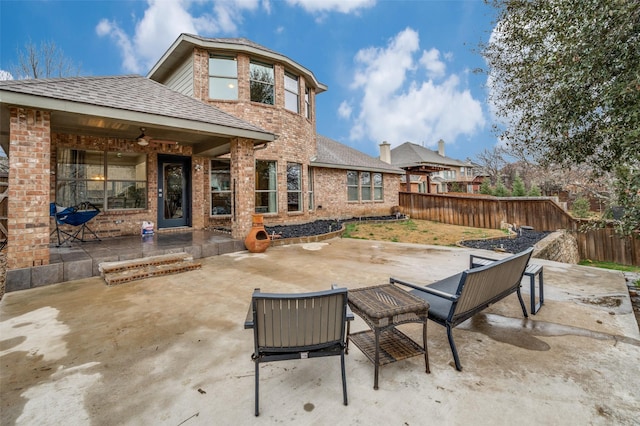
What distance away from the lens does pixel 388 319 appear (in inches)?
89.6

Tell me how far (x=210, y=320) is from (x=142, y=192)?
6.71m

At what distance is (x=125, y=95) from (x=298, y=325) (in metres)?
6.70

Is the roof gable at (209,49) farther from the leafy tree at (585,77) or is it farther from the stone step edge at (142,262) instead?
the stone step edge at (142,262)

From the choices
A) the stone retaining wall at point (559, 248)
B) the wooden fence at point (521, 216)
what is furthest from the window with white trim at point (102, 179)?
the wooden fence at point (521, 216)

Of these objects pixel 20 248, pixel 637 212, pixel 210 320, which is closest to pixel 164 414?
pixel 210 320

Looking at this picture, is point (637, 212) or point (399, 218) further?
point (399, 218)

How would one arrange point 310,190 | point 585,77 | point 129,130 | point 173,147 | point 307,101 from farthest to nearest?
point 310,190
point 307,101
point 173,147
point 129,130
point 585,77

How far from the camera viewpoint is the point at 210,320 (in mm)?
3289

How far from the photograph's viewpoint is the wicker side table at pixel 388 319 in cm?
215

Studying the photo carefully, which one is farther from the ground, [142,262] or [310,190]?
[310,190]

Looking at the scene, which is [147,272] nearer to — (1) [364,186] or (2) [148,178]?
(2) [148,178]

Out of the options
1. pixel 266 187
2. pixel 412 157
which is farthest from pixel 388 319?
pixel 412 157

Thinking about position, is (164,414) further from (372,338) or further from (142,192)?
(142,192)

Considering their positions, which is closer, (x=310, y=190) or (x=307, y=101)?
(x=307, y=101)
